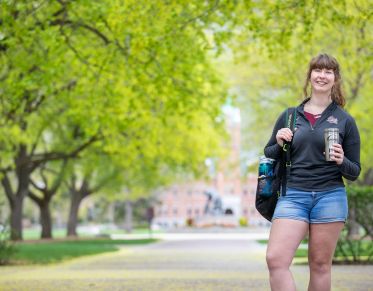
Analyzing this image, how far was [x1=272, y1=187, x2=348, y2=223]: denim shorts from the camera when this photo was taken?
4.98 meters

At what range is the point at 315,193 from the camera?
16.4ft

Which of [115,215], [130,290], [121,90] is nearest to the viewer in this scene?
[130,290]

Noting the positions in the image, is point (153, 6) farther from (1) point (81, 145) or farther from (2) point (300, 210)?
(1) point (81, 145)

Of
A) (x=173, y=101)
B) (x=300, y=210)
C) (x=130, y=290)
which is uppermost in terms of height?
(x=173, y=101)

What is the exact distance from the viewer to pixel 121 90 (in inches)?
789

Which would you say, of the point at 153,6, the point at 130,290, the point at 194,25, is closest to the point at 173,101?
the point at 194,25

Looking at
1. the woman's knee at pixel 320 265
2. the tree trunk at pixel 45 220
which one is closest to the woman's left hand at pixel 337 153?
the woman's knee at pixel 320 265

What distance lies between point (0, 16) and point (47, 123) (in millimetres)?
15850

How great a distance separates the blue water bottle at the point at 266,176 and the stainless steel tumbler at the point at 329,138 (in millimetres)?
470

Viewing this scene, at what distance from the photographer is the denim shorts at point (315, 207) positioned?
498cm

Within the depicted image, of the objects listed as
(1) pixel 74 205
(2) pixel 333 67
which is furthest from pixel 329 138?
(1) pixel 74 205

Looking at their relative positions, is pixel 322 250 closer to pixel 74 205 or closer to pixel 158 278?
pixel 158 278

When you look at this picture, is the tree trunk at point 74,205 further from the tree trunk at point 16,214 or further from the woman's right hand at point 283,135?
the woman's right hand at point 283,135

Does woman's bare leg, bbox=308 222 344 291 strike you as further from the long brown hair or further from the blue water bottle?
the long brown hair
